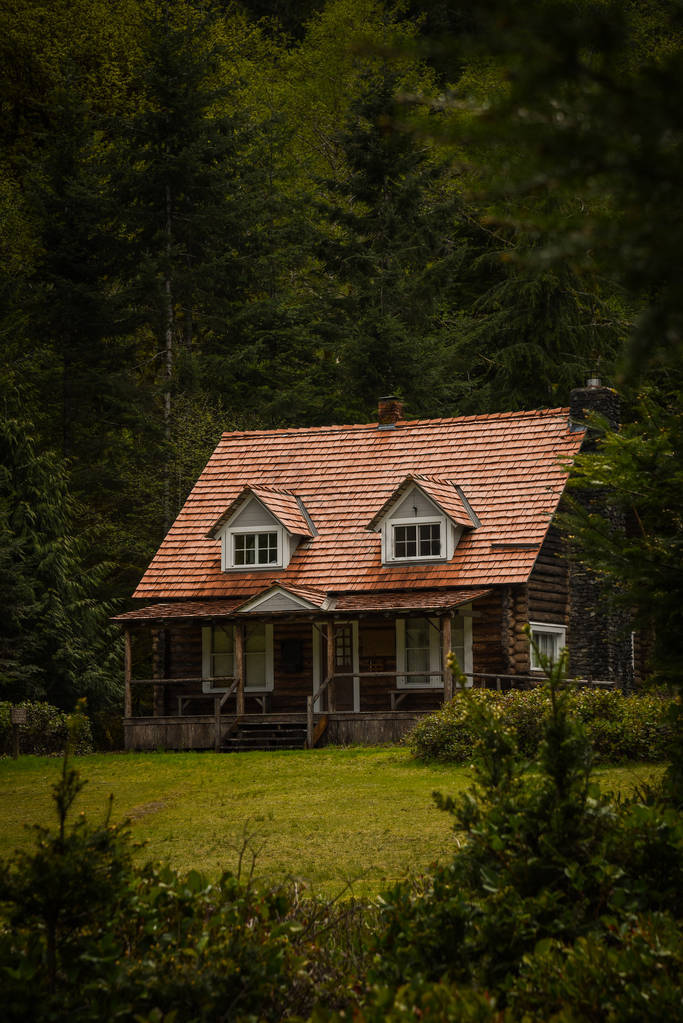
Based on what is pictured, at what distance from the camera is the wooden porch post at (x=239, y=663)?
2892cm

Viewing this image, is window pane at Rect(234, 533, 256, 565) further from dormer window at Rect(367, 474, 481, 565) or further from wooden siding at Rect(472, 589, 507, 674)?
wooden siding at Rect(472, 589, 507, 674)

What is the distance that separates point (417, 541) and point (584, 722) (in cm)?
1089

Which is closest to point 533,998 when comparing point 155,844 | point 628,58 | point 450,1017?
point 450,1017

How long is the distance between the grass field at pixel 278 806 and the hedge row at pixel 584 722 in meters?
0.48

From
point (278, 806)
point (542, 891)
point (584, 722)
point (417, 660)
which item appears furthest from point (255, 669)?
point (542, 891)

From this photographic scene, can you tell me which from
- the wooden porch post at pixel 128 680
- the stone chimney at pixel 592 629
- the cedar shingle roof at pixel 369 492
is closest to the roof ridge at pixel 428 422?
the cedar shingle roof at pixel 369 492

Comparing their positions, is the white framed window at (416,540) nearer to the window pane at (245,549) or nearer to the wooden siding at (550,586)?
the wooden siding at (550,586)

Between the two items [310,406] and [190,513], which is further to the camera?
[310,406]

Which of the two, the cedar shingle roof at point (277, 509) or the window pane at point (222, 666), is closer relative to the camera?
the cedar shingle roof at point (277, 509)

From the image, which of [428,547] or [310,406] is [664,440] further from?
[310,406]

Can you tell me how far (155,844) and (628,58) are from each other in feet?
42.9

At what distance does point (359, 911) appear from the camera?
8.93 metres

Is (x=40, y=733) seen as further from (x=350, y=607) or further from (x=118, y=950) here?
(x=118, y=950)

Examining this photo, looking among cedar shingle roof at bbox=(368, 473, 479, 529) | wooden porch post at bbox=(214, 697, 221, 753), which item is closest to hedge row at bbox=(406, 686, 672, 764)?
wooden porch post at bbox=(214, 697, 221, 753)
